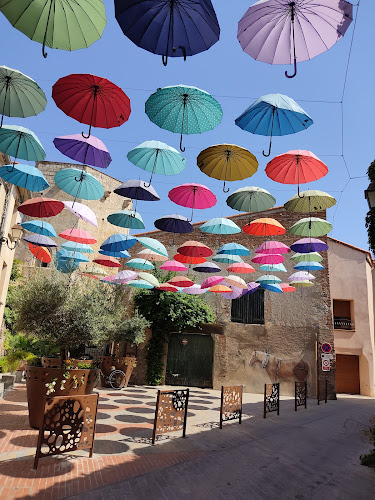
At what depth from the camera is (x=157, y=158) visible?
7.66 m

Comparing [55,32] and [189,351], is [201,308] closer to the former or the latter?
[189,351]

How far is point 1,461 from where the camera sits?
486 cm

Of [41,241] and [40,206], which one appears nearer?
[40,206]

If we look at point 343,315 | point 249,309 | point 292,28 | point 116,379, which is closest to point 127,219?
point 292,28

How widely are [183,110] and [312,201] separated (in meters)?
4.04

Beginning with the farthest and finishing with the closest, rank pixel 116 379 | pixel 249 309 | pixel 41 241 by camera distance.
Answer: pixel 249 309 → pixel 116 379 → pixel 41 241

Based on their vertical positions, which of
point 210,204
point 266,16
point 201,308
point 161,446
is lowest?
point 161,446

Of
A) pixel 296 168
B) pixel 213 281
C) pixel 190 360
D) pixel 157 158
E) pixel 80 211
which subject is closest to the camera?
pixel 296 168

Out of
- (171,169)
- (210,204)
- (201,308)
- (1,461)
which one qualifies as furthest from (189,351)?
(1,461)

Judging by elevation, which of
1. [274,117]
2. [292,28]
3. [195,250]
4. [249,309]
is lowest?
[249,309]

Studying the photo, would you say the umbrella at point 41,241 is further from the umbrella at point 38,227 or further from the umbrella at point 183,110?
the umbrella at point 183,110

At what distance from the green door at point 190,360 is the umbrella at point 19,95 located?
→ 12.7 meters

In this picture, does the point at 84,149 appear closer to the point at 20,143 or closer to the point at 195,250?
the point at 20,143

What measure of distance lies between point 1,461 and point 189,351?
12205mm
